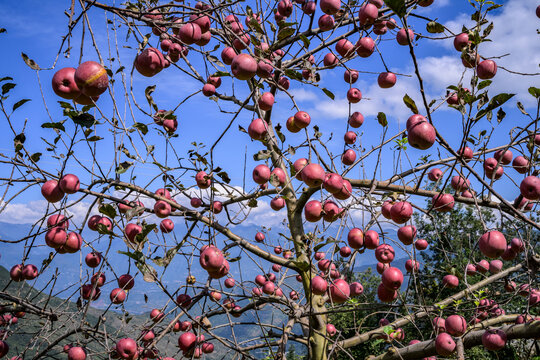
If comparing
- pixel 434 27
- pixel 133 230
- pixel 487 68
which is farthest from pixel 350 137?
pixel 133 230

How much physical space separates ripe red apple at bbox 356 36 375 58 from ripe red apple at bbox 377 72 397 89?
220 mm

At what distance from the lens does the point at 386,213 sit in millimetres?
2346

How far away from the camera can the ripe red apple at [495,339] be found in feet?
8.53

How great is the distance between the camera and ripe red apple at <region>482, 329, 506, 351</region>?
2600 mm

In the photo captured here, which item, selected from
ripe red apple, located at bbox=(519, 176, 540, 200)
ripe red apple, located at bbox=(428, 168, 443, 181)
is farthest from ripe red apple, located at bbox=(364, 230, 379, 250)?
ripe red apple, located at bbox=(428, 168, 443, 181)

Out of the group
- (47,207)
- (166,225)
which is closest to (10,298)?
(47,207)

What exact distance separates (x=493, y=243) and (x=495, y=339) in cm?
108

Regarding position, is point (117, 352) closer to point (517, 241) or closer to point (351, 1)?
point (517, 241)

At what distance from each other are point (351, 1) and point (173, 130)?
198 cm

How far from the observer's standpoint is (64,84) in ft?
4.67

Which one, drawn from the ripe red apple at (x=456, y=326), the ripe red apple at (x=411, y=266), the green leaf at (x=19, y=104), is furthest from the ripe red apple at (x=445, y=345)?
the green leaf at (x=19, y=104)

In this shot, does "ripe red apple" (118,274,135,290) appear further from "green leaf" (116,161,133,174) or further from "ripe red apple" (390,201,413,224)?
"ripe red apple" (390,201,413,224)

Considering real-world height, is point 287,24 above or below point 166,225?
above

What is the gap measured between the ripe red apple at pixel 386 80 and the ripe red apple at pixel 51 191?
254 cm
